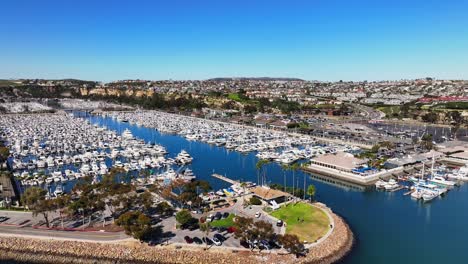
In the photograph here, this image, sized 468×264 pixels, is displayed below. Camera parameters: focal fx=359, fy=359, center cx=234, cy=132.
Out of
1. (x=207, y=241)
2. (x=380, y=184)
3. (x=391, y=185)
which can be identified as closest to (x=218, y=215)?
(x=207, y=241)

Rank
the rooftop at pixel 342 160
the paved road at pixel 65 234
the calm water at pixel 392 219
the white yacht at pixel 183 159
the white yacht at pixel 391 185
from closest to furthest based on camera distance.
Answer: the paved road at pixel 65 234, the calm water at pixel 392 219, the white yacht at pixel 391 185, the rooftop at pixel 342 160, the white yacht at pixel 183 159

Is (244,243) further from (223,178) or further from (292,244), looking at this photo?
(223,178)

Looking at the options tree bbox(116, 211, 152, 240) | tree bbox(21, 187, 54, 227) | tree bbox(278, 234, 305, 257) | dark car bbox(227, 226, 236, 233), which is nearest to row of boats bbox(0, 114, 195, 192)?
tree bbox(21, 187, 54, 227)

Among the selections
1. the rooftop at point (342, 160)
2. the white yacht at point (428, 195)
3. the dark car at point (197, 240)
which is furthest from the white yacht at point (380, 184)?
the dark car at point (197, 240)

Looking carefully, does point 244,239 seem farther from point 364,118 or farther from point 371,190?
point 364,118

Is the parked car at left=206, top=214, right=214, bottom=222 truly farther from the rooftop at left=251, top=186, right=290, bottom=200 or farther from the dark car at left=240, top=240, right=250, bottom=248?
the rooftop at left=251, top=186, right=290, bottom=200

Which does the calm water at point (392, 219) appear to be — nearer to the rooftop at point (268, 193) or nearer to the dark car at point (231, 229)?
the rooftop at point (268, 193)

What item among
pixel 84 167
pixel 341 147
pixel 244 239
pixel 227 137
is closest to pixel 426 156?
pixel 341 147
